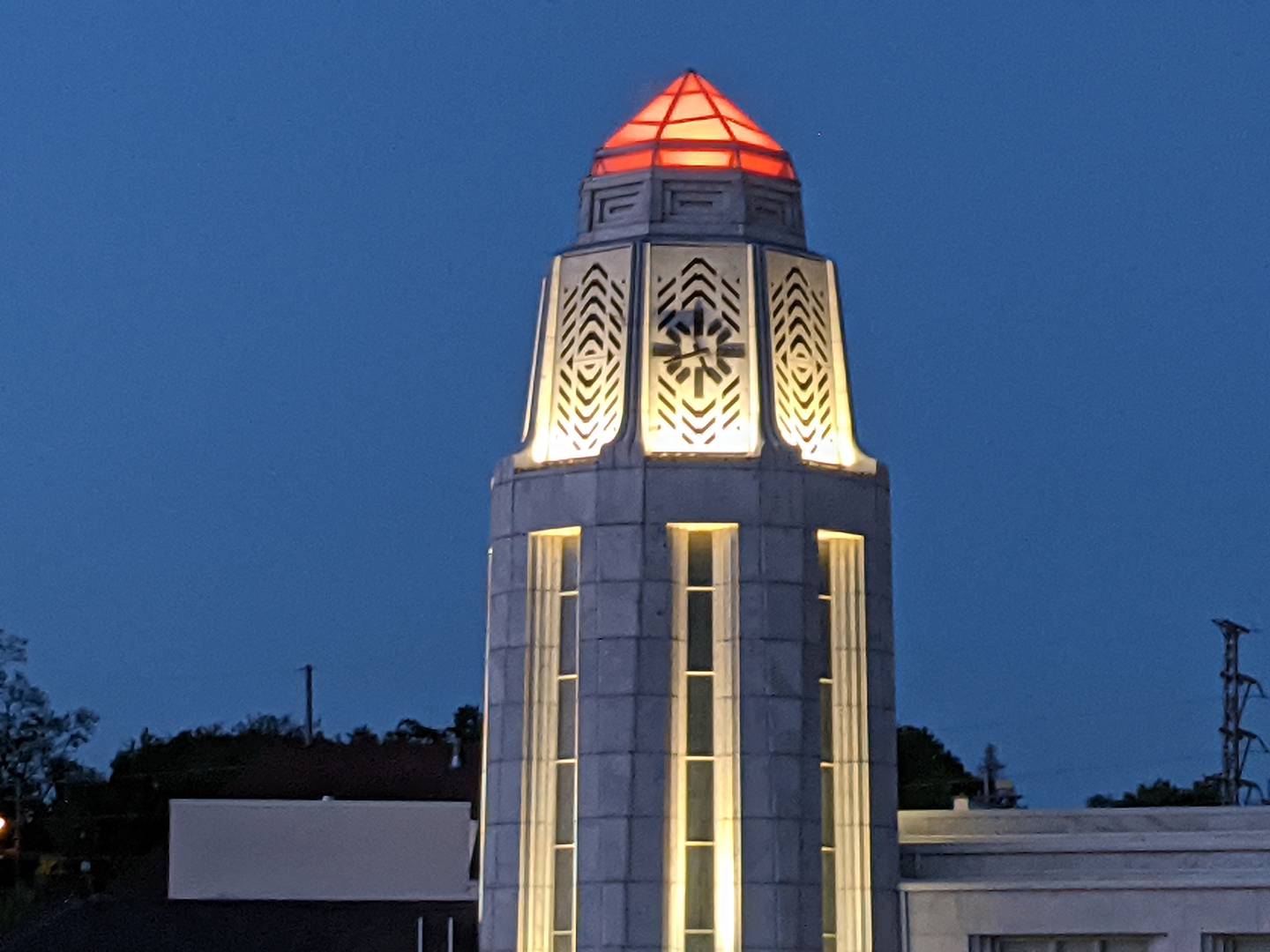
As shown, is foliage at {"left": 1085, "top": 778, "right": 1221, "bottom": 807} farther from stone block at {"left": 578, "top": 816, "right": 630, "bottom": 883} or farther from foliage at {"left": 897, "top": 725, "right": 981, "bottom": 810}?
stone block at {"left": 578, "top": 816, "right": 630, "bottom": 883}

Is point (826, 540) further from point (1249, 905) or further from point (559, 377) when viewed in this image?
Result: point (1249, 905)

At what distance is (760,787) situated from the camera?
120 feet

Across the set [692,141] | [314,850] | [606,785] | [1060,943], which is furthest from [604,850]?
[314,850]

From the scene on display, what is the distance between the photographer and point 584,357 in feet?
125

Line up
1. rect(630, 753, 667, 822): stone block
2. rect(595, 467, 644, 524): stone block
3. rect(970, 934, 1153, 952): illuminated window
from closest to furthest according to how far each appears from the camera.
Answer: rect(630, 753, 667, 822): stone block → rect(595, 467, 644, 524): stone block → rect(970, 934, 1153, 952): illuminated window

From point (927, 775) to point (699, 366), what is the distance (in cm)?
6252

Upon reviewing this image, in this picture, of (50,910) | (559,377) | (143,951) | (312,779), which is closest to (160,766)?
(312,779)

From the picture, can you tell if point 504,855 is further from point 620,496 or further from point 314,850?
point 314,850

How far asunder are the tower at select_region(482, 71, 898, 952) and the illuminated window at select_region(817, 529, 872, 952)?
31 millimetres

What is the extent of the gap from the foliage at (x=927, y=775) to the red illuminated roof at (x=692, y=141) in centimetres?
5292

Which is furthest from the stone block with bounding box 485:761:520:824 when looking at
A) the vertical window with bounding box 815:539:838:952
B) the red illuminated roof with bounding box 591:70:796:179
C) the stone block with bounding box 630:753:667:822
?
the red illuminated roof with bounding box 591:70:796:179

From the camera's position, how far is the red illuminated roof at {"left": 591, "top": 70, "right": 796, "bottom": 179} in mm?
38688

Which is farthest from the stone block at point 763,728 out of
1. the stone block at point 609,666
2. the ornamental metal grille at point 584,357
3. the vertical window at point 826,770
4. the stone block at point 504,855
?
the ornamental metal grille at point 584,357

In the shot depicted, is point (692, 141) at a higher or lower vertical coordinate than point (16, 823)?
higher
